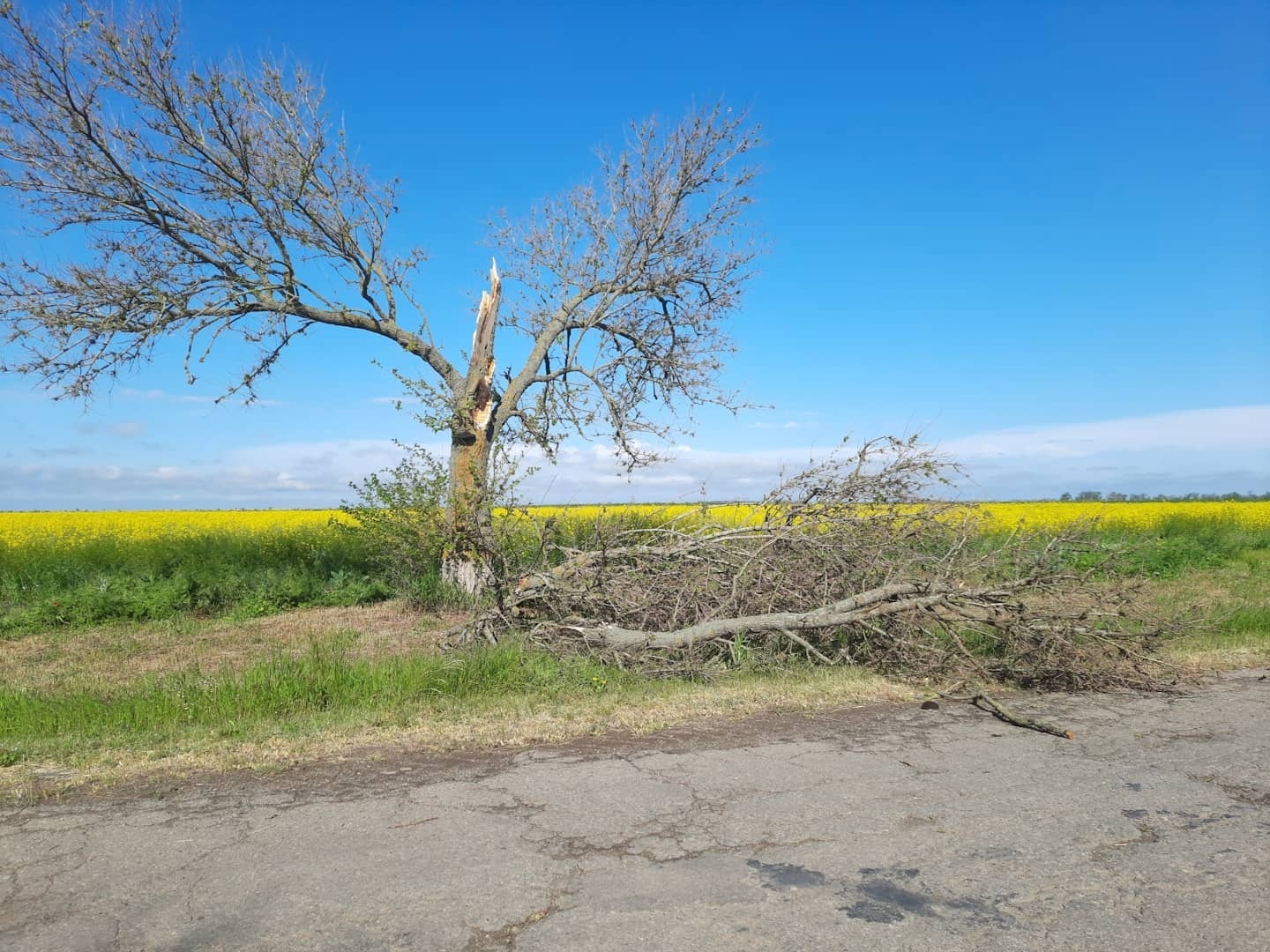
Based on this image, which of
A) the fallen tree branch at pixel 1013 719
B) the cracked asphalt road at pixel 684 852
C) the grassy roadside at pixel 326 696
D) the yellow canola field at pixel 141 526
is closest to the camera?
the cracked asphalt road at pixel 684 852

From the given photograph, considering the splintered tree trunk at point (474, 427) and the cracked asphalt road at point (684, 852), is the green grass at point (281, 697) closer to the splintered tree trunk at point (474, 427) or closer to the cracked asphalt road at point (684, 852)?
the cracked asphalt road at point (684, 852)

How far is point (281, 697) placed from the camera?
716 cm

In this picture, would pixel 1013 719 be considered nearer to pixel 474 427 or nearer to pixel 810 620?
pixel 810 620

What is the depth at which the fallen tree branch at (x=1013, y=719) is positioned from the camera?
620 centimetres

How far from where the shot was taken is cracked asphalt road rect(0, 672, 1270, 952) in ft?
11.2

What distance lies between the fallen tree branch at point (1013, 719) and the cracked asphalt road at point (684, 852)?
1.24ft

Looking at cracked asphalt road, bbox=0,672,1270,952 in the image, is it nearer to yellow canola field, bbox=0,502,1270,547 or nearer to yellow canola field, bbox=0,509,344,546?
yellow canola field, bbox=0,502,1270,547

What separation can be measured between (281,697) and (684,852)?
171 inches

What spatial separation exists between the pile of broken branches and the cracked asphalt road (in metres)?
1.92

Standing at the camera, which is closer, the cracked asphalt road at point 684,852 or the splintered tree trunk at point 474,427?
the cracked asphalt road at point 684,852

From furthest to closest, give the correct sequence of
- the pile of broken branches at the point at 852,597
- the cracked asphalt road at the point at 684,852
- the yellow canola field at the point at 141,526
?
the yellow canola field at the point at 141,526 → the pile of broken branches at the point at 852,597 → the cracked asphalt road at the point at 684,852

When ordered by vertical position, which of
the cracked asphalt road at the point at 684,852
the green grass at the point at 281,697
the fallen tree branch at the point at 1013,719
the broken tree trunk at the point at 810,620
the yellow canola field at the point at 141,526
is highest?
the yellow canola field at the point at 141,526

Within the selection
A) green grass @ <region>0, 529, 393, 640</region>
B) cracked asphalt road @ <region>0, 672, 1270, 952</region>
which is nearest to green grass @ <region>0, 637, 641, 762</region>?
cracked asphalt road @ <region>0, 672, 1270, 952</region>

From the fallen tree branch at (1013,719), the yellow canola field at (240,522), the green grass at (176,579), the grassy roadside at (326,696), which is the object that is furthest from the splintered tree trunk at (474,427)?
the fallen tree branch at (1013,719)
